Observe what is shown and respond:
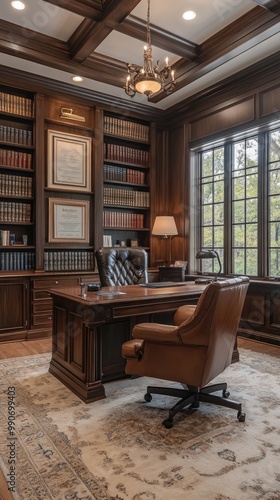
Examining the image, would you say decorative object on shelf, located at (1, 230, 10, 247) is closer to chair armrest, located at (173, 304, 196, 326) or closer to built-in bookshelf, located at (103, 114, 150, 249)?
built-in bookshelf, located at (103, 114, 150, 249)

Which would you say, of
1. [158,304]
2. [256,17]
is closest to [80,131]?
[256,17]

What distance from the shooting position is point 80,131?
5016mm

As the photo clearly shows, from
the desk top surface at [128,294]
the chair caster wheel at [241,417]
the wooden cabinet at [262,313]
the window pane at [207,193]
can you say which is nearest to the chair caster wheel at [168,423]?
the chair caster wheel at [241,417]

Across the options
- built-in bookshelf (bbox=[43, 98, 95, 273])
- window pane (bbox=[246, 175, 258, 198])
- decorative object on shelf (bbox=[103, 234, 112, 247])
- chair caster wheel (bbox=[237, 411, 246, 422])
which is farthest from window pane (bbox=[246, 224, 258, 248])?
chair caster wheel (bbox=[237, 411, 246, 422])

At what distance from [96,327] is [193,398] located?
841 millimetres

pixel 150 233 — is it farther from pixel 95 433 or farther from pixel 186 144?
pixel 95 433

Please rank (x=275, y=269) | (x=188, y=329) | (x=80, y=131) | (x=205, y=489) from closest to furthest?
(x=205, y=489) → (x=188, y=329) → (x=275, y=269) → (x=80, y=131)

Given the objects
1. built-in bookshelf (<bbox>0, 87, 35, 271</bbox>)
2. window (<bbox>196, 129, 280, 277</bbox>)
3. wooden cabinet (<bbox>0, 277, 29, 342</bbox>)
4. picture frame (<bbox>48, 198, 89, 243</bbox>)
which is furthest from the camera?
picture frame (<bbox>48, 198, 89, 243</bbox>)

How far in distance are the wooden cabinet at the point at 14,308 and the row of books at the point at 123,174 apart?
2.06 meters

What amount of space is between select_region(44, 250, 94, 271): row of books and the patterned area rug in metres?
2.09

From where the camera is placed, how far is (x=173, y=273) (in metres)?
5.11

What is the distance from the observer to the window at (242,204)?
4.28m

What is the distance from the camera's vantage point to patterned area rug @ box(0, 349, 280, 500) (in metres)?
1.55

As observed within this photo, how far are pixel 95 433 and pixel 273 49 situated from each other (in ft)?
14.0
